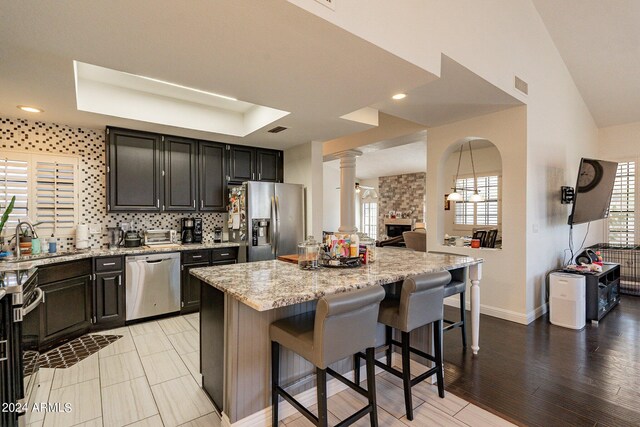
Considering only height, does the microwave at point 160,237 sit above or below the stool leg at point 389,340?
above

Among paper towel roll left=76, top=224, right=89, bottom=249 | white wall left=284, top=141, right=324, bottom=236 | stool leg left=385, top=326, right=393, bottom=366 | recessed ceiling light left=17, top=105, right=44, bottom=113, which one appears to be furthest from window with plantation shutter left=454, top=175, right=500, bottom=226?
recessed ceiling light left=17, top=105, right=44, bottom=113

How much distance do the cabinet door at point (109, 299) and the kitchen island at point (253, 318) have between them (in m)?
1.90

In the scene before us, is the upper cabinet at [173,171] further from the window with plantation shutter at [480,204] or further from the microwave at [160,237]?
the window with plantation shutter at [480,204]

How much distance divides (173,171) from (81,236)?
1303mm

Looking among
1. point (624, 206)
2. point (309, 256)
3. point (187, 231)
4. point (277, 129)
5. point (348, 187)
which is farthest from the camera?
point (348, 187)

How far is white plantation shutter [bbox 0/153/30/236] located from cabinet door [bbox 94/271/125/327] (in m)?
1.05

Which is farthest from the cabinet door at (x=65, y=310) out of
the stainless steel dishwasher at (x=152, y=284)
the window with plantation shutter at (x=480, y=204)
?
the window with plantation shutter at (x=480, y=204)

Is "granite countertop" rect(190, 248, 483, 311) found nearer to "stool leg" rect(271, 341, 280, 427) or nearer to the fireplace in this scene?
"stool leg" rect(271, 341, 280, 427)

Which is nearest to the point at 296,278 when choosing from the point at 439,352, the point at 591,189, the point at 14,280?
the point at 439,352

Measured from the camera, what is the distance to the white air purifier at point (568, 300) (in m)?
3.63

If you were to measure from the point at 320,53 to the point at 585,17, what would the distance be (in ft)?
12.9

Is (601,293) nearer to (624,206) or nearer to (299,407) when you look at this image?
(624,206)

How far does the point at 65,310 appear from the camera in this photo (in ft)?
10.4

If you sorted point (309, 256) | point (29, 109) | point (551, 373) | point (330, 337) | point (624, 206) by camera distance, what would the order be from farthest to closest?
point (624, 206) < point (29, 109) < point (551, 373) < point (309, 256) < point (330, 337)
